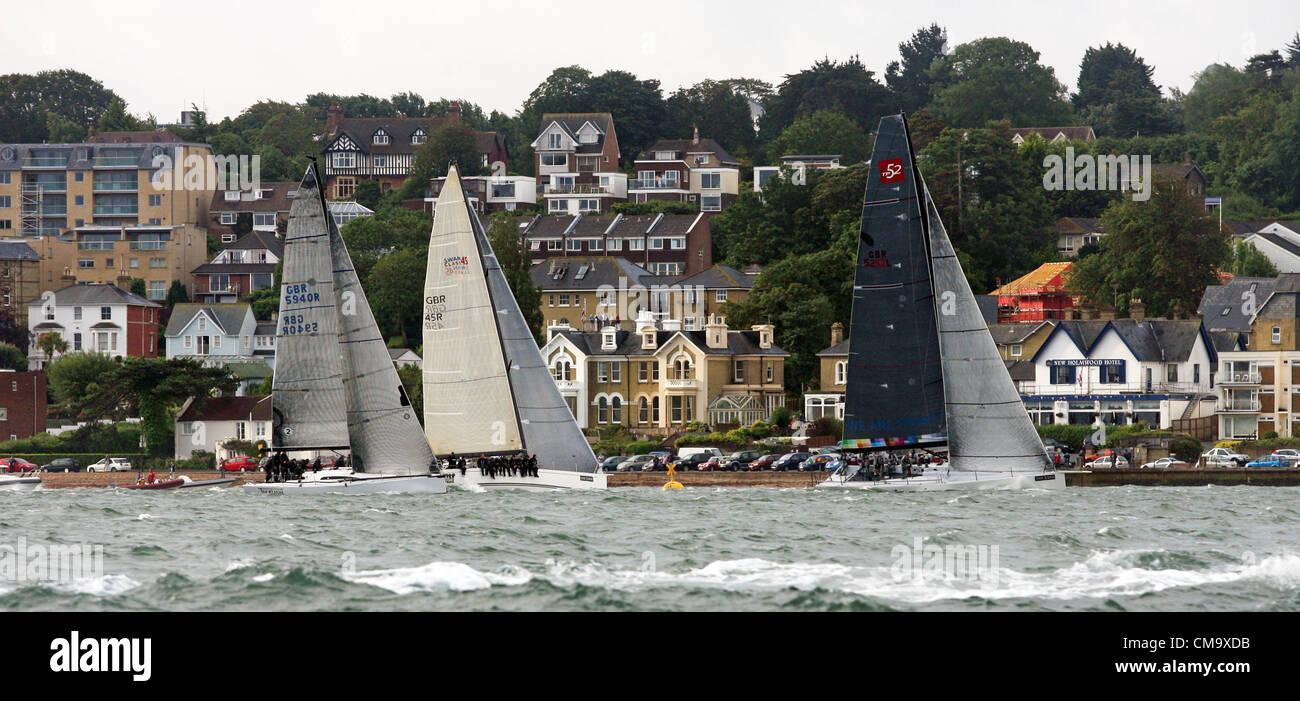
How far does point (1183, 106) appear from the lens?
16275 cm

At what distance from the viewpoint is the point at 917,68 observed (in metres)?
167

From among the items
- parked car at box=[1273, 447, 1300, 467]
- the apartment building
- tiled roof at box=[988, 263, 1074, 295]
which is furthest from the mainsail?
the apartment building

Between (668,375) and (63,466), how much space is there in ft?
90.6

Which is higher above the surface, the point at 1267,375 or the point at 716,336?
the point at 716,336

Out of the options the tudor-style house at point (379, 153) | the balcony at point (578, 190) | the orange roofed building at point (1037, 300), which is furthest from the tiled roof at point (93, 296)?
the orange roofed building at point (1037, 300)

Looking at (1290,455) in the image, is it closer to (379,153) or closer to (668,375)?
(668,375)

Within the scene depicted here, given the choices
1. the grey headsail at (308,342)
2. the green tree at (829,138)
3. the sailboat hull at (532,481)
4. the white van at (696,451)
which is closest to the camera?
the grey headsail at (308,342)

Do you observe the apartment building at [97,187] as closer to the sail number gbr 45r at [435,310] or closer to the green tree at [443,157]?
the green tree at [443,157]

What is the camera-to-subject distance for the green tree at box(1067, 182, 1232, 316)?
3354 inches

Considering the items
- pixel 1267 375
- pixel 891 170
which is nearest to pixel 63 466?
pixel 891 170

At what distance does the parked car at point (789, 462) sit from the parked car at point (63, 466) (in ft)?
104

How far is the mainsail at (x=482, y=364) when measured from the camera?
5144cm
